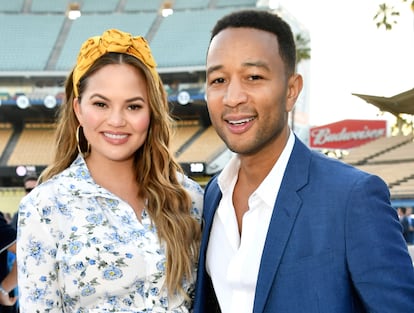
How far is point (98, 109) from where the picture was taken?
2.39 meters

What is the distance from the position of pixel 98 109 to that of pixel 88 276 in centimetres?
65

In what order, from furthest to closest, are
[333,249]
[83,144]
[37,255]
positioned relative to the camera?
[83,144] → [37,255] → [333,249]

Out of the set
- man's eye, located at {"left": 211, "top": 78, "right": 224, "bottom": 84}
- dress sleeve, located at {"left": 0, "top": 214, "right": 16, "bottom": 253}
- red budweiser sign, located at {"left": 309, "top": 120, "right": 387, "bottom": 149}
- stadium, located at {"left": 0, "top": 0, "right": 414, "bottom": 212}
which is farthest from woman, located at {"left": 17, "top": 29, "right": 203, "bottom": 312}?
red budweiser sign, located at {"left": 309, "top": 120, "right": 387, "bottom": 149}

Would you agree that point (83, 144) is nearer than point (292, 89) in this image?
No

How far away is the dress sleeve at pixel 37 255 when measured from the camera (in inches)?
87.2

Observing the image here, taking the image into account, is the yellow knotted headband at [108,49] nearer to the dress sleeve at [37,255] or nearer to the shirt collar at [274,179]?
the dress sleeve at [37,255]

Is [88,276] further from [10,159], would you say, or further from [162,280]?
[10,159]

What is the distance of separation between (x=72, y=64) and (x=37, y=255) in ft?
99.5

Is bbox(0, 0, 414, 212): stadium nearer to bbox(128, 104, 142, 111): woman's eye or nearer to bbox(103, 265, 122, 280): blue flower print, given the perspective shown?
bbox(128, 104, 142, 111): woman's eye

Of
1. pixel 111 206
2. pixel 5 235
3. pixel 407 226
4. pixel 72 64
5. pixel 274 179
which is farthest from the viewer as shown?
Result: pixel 72 64

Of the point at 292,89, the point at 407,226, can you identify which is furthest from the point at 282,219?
the point at 407,226

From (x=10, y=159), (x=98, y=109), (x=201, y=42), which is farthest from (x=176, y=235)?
(x=201, y=42)

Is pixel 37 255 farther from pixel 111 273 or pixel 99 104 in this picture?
pixel 99 104

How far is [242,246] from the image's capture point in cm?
195
